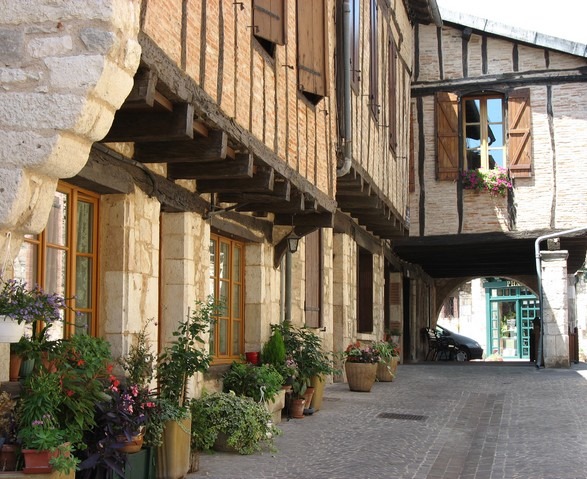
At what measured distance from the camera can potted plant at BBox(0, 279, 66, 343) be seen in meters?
3.76

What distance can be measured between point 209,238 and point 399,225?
702 centimetres

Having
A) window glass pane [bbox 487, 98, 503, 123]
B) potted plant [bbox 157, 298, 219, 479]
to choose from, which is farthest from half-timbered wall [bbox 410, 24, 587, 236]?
potted plant [bbox 157, 298, 219, 479]

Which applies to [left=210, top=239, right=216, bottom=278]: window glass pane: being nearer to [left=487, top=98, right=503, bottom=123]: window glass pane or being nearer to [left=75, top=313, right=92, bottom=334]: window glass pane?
[left=75, top=313, right=92, bottom=334]: window glass pane

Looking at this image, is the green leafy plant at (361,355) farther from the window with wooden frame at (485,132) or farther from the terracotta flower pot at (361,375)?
the window with wooden frame at (485,132)

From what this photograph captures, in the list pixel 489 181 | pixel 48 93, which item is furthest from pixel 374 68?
pixel 48 93

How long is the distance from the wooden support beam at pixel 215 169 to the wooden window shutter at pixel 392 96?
6976mm

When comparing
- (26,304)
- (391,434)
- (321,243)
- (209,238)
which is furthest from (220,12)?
(321,243)

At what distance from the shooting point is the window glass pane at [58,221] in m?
5.26

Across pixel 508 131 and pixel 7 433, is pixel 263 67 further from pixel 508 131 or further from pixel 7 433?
pixel 508 131

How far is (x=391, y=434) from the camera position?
7.55m

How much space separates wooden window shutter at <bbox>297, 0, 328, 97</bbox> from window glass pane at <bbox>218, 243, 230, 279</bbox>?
5.40ft

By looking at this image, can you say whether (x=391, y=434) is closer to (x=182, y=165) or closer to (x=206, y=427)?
(x=206, y=427)

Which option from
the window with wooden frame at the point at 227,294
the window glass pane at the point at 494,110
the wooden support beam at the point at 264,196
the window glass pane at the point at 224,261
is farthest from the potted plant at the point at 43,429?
the window glass pane at the point at 494,110

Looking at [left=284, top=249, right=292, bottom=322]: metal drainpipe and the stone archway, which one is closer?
the stone archway
